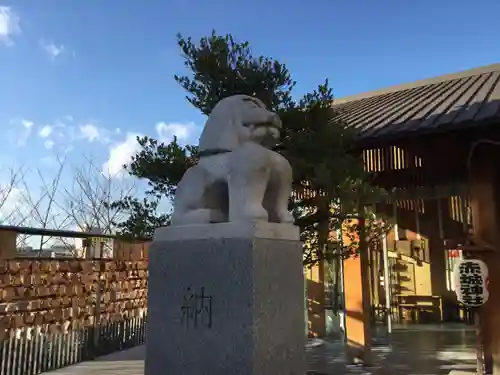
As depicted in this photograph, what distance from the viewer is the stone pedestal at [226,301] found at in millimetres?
2297

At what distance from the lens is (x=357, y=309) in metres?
6.64

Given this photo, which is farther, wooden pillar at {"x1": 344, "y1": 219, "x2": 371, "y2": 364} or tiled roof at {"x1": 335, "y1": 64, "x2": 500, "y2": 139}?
wooden pillar at {"x1": 344, "y1": 219, "x2": 371, "y2": 364}

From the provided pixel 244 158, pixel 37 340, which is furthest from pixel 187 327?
pixel 37 340

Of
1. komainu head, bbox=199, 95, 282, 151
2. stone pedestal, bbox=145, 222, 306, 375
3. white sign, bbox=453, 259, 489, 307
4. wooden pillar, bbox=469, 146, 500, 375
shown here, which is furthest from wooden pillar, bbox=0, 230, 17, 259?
wooden pillar, bbox=469, 146, 500, 375

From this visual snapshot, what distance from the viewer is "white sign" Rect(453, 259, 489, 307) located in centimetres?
529

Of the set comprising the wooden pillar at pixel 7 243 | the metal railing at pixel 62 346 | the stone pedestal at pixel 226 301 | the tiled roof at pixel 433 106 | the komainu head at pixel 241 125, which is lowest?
the metal railing at pixel 62 346

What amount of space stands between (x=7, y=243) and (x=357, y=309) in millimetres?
Result: 4583

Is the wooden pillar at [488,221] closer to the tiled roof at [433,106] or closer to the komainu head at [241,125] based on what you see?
the tiled roof at [433,106]

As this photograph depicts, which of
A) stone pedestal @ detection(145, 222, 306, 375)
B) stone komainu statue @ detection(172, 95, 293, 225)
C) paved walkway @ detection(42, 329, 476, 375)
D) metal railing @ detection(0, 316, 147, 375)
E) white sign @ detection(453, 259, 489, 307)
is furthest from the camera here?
paved walkway @ detection(42, 329, 476, 375)

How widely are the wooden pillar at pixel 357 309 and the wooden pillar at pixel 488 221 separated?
1.49 meters

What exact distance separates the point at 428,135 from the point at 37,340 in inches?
202

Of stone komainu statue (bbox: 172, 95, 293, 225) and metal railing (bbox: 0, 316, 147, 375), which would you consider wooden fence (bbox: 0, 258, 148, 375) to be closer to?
metal railing (bbox: 0, 316, 147, 375)

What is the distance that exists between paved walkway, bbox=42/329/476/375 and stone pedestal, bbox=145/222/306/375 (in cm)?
332

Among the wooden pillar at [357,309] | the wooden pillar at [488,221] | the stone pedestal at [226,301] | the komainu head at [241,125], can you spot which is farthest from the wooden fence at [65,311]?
the wooden pillar at [488,221]
